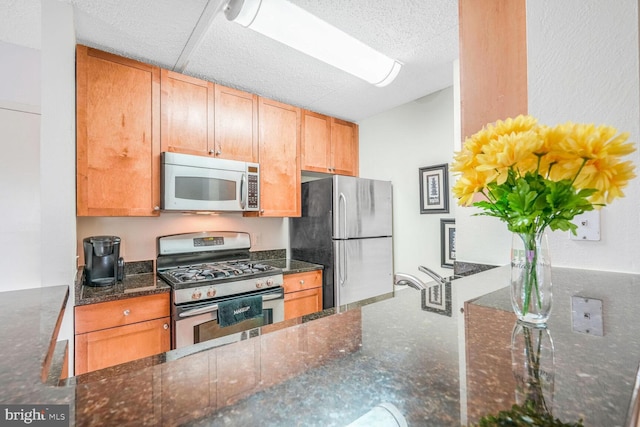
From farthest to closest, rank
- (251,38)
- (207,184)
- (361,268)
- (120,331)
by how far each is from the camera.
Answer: (361,268) → (207,184) → (251,38) → (120,331)

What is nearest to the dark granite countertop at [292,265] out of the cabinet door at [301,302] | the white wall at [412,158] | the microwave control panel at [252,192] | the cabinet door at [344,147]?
the cabinet door at [301,302]

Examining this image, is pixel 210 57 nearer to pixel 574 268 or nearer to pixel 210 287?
pixel 210 287

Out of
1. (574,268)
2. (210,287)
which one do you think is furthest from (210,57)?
(574,268)

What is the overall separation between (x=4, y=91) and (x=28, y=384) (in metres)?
2.23

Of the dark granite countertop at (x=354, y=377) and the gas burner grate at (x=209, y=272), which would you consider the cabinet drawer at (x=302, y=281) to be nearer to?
the gas burner grate at (x=209, y=272)

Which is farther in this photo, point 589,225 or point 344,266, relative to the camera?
point 344,266

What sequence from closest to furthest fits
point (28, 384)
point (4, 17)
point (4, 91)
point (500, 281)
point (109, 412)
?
point (109, 412) < point (28, 384) < point (500, 281) < point (4, 17) < point (4, 91)

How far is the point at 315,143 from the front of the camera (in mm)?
2988

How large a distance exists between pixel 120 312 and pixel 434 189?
2.44m

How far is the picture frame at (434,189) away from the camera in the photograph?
2.51m

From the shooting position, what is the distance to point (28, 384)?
496 millimetres

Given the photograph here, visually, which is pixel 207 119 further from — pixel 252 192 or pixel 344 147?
pixel 344 147

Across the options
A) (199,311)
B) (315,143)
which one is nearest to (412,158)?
(315,143)

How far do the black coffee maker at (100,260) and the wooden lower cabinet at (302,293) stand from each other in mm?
1170
